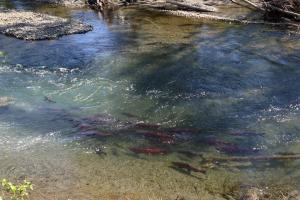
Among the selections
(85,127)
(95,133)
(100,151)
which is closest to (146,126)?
(95,133)

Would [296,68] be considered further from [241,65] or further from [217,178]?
[217,178]

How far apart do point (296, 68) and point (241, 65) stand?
1.41 meters

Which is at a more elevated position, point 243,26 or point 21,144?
point 243,26

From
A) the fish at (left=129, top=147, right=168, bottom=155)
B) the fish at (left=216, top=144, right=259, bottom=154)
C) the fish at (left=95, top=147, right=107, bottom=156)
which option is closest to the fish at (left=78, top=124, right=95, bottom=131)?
the fish at (left=95, top=147, right=107, bottom=156)

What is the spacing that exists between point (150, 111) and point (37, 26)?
29.2ft

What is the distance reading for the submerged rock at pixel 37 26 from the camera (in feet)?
52.5

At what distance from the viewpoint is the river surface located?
712 centimetres

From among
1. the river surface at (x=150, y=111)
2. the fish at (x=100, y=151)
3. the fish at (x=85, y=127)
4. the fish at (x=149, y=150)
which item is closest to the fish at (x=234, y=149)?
the river surface at (x=150, y=111)

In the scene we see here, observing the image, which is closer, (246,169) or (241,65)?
(246,169)

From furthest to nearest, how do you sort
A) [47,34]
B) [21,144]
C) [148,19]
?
[148,19], [47,34], [21,144]

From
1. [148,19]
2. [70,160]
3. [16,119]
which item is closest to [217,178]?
[70,160]

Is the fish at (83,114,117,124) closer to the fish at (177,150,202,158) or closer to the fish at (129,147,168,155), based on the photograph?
the fish at (129,147,168,155)

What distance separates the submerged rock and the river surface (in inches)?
19.6

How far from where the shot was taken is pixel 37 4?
22703mm
